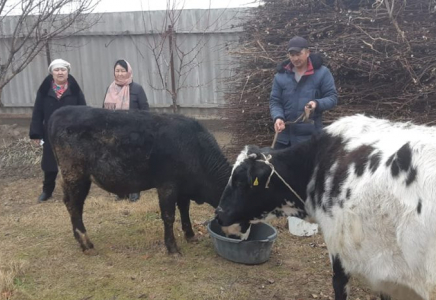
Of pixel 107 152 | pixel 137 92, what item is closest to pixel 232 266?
pixel 107 152

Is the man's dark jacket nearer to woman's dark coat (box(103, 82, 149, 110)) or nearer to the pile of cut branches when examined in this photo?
the pile of cut branches

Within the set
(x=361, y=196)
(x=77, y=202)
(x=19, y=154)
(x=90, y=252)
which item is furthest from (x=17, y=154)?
(x=361, y=196)

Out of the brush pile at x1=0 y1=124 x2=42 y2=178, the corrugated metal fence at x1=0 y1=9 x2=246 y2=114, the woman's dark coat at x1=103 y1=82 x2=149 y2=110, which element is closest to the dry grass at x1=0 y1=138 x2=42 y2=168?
the brush pile at x1=0 y1=124 x2=42 y2=178

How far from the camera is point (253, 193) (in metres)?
3.26

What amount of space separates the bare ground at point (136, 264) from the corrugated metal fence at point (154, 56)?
4.13 metres

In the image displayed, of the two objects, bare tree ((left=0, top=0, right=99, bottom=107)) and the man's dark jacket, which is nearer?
the man's dark jacket

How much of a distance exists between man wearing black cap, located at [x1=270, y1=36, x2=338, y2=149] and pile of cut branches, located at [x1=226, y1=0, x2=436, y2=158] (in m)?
1.95

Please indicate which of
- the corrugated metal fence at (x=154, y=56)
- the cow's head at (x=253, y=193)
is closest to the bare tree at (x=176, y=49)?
the corrugated metal fence at (x=154, y=56)

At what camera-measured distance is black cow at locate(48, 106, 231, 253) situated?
177 inches

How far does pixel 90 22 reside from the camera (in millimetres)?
9906

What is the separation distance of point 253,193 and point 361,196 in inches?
35.7

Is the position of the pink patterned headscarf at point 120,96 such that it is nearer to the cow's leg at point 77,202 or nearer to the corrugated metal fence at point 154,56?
the cow's leg at point 77,202

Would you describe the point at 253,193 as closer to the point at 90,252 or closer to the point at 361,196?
the point at 361,196

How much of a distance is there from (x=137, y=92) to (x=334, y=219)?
3.88 metres
